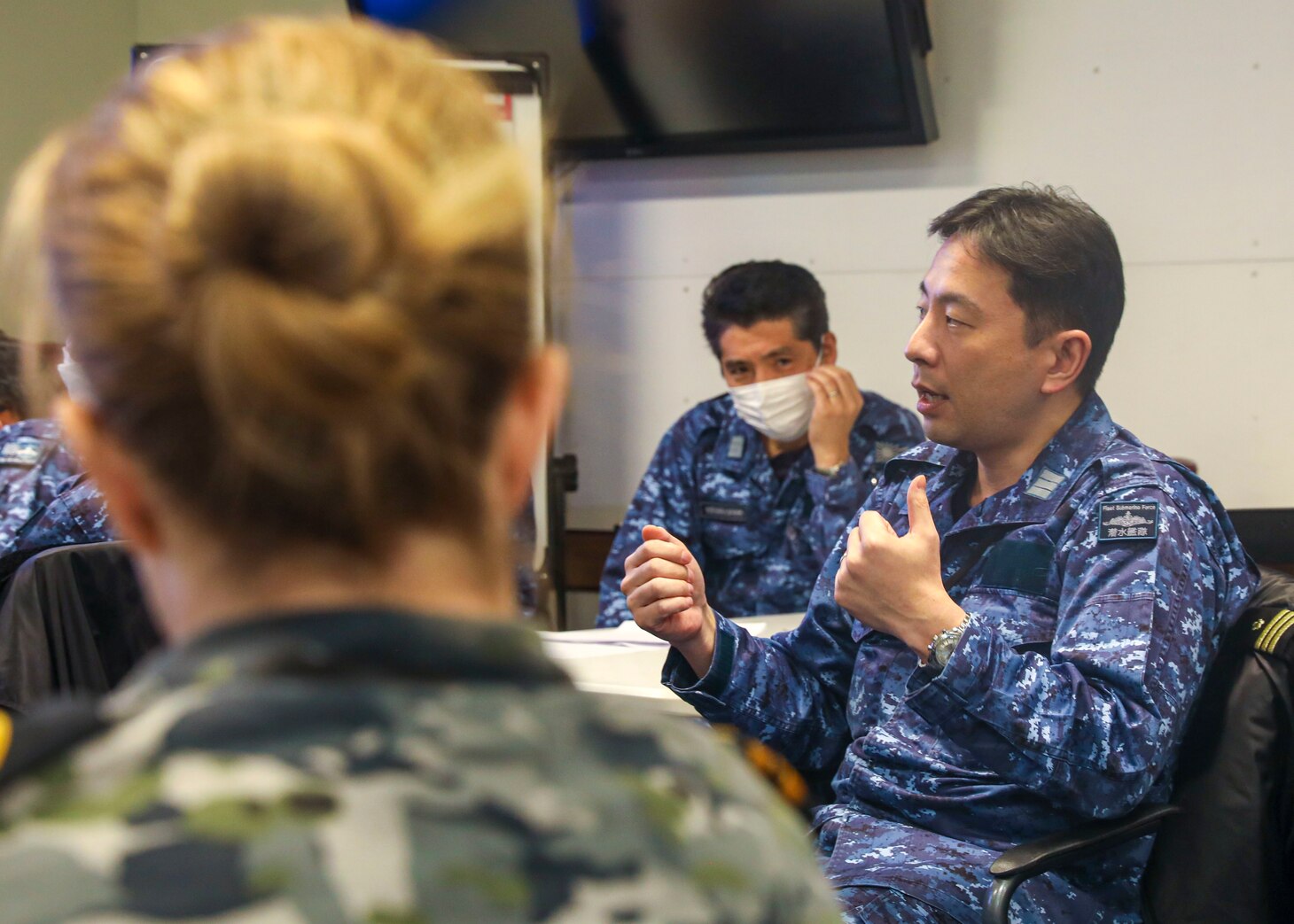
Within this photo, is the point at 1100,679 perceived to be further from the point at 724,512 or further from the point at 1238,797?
the point at 724,512

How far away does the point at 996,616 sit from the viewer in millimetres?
1475

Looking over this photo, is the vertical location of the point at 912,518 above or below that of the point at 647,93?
below

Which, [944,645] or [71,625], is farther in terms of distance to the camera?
[71,625]

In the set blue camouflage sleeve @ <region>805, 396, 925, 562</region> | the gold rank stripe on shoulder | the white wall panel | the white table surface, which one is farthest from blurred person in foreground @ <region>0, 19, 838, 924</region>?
the white wall panel

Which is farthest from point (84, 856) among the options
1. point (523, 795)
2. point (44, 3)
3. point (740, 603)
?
point (44, 3)

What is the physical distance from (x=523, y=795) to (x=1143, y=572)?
1071mm

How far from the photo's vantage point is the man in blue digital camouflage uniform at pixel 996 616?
1.31 m

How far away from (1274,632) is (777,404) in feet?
4.96

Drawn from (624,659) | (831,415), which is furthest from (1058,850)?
(831,415)

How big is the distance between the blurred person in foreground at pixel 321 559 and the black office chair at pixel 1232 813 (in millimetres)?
936

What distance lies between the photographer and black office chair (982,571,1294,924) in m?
1.32

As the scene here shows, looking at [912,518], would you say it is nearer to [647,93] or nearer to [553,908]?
[553,908]

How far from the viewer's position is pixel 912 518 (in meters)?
1.43

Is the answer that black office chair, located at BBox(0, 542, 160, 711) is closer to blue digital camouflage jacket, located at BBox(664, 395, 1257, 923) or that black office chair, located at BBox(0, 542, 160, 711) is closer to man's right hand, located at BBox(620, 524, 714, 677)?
man's right hand, located at BBox(620, 524, 714, 677)
